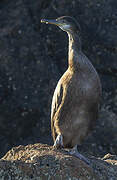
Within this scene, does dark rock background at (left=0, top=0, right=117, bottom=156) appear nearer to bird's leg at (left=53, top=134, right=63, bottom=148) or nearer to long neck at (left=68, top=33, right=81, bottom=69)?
bird's leg at (left=53, top=134, right=63, bottom=148)

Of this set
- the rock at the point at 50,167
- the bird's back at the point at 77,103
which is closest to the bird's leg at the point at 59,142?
the bird's back at the point at 77,103

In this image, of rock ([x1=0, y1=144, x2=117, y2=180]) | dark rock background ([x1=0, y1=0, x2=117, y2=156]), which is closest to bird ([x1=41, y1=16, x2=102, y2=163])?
rock ([x1=0, y1=144, x2=117, y2=180])

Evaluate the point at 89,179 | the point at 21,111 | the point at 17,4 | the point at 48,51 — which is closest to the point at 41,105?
the point at 21,111

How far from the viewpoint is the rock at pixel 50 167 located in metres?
4.97

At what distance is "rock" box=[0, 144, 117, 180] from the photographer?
4973 mm

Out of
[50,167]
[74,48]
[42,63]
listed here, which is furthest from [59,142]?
[42,63]

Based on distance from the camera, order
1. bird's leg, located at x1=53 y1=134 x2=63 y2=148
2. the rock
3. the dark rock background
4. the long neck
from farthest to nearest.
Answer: the dark rock background < the long neck < bird's leg, located at x1=53 y1=134 x2=63 y2=148 < the rock

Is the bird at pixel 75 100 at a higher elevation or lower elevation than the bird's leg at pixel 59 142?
higher

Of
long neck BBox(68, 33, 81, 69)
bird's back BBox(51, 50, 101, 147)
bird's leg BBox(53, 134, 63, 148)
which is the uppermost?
long neck BBox(68, 33, 81, 69)

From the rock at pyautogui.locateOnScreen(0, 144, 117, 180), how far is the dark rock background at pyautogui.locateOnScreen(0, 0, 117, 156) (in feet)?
13.0

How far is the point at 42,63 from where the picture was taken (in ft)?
33.6

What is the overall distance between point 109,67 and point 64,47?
1146 millimetres

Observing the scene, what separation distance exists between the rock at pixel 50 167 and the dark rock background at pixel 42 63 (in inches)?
156

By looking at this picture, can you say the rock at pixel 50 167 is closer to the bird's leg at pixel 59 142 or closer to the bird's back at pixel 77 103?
the bird's leg at pixel 59 142
